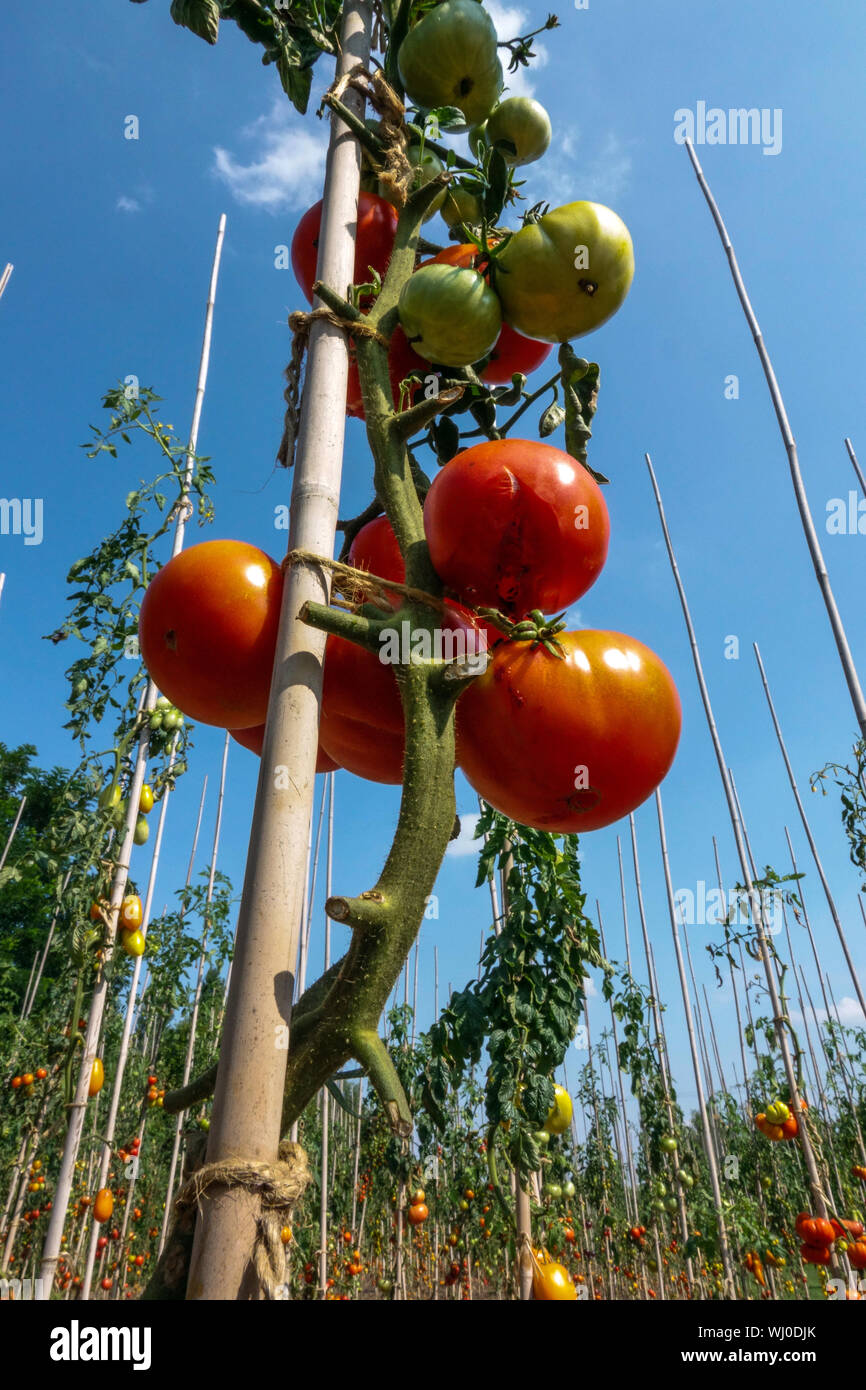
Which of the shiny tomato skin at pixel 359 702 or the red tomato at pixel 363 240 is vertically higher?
the red tomato at pixel 363 240

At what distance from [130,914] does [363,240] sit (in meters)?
2.55

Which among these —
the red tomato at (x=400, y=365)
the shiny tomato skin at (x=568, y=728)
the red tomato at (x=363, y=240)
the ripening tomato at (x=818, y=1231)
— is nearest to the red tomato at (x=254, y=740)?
the shiny tomato skin at (x=568, y=728)

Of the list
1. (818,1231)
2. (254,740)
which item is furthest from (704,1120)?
(254,740)

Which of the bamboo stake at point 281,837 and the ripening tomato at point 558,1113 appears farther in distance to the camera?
the ripening tomato at point 558,1113

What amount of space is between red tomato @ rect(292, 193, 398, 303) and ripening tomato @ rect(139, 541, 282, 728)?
20.8 inches

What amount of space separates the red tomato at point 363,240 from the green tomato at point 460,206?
12cm

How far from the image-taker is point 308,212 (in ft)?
4.44

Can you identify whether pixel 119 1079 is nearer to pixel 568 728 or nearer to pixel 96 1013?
pixel 96 1013

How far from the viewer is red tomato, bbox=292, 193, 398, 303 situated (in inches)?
49.9

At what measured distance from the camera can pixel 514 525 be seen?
893mm

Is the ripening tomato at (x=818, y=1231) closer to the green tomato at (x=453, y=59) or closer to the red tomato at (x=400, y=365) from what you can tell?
the red tomato at (x=400, y=365)

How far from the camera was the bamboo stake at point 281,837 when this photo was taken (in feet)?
1.86
